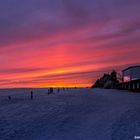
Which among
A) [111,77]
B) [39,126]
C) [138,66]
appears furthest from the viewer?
A: [111,77]

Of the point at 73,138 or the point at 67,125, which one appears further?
the point at 67,125

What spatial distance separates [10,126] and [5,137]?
3.10m

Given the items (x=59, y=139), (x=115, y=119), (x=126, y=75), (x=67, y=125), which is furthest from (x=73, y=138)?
(x=126, y=75)

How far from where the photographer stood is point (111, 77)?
457 feet

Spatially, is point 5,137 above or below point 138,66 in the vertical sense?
below

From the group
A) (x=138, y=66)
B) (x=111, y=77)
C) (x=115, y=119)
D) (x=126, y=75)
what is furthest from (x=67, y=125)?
(x=111, y=77)

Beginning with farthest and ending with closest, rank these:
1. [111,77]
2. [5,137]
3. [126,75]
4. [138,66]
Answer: [111,77]
[126,75]
[138,66]
[5,137]

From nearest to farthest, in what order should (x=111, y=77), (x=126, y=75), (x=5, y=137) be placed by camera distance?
(x=5, y=137) → (x=126, y=75) → (x=111, y=77)

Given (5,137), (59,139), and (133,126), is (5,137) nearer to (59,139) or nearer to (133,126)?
(59,139)

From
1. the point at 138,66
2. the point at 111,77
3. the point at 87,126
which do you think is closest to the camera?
the point at 87,126

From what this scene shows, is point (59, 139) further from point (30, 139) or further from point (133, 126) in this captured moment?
point (133, 126)

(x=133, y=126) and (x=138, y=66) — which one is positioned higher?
Answer: (x=138, y=66)

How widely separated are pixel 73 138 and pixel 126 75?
87.8m

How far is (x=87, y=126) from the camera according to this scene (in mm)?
14820
